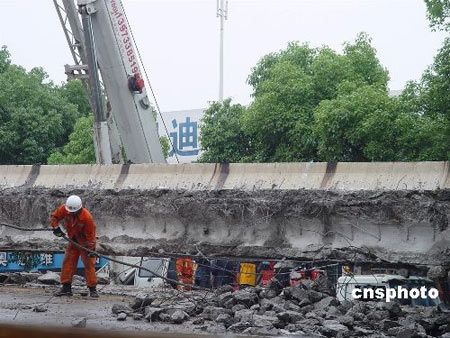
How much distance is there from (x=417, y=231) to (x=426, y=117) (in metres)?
A: 10.0

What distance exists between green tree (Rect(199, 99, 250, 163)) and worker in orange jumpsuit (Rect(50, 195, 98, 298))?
1574 cm

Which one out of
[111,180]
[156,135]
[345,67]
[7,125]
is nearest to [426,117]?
[345,67]

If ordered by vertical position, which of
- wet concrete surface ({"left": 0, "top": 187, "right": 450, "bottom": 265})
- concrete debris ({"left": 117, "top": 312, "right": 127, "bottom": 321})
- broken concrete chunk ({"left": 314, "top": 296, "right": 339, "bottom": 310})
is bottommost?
concrete debris ({"left": 117, "top": 312, "right": 127, "bottom": 321})

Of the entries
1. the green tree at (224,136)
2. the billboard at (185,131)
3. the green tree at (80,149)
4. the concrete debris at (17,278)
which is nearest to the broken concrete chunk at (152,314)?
the concrete debris at (17,278)

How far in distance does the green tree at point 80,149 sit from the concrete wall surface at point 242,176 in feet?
54.3

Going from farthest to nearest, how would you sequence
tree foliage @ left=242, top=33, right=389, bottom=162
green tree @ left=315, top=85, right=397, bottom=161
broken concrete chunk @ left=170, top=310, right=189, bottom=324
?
1. tree foliage @ left=242, top=33, right=389, bottom=162
2. green tree @ left=315, top=85, right=397, bottom=161
3. broken concrete chunk @ left=170, top=310, right=189, bottom=324

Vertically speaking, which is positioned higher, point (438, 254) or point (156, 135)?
point (156, 135)

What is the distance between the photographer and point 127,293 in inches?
470

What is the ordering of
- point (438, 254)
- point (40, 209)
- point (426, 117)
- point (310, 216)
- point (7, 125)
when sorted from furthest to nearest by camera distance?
point (7, 125) < point (426, 117) < point (40, 209) < point (310, 216) < point (438, 254)

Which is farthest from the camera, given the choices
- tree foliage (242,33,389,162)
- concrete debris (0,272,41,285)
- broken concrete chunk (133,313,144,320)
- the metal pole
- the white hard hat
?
tree foliage (242,33,389,162)

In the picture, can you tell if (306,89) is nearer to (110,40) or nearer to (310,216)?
(110,40)

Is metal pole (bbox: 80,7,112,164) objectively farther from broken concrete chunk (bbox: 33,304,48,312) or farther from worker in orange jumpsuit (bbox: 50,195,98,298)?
broken concrete chunk (bbox: 33,304,48,312)

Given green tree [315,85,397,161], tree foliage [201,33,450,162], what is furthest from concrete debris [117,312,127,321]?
green tree [315,85,397,161]

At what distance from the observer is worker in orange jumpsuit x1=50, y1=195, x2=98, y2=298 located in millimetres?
10086
